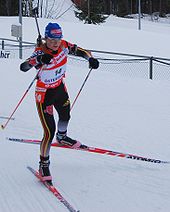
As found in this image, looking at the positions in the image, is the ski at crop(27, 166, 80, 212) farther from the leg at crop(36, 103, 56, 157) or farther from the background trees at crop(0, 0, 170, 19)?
the background trees at crop(0, 0, 170, 19)

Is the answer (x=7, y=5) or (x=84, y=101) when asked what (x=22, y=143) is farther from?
(x=7, y=5)

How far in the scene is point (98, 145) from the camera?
7.14m

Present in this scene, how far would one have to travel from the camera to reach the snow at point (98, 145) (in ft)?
15.9

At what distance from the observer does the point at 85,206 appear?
464 centimetres

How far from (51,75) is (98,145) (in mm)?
2096

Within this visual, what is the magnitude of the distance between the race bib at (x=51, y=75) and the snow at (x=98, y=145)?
3.75 ft

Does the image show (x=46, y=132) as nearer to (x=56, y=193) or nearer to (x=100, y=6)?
(x=56, y=193)

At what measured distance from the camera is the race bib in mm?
5340

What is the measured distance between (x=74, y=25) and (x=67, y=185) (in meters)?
24.7

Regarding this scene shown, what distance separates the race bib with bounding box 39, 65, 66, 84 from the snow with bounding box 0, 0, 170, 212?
114cm

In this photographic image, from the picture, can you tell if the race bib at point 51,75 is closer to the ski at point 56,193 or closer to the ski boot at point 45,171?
the ski boot at point 45,171

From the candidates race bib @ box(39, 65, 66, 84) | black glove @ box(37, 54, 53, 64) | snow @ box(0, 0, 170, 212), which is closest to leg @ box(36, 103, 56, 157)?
race bib @ box(39, 65, 66, 84)

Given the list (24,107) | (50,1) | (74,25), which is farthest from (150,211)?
(50,1)

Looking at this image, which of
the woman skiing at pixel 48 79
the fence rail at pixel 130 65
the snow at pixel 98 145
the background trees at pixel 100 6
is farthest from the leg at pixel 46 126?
the background trees at pixel 100 6
